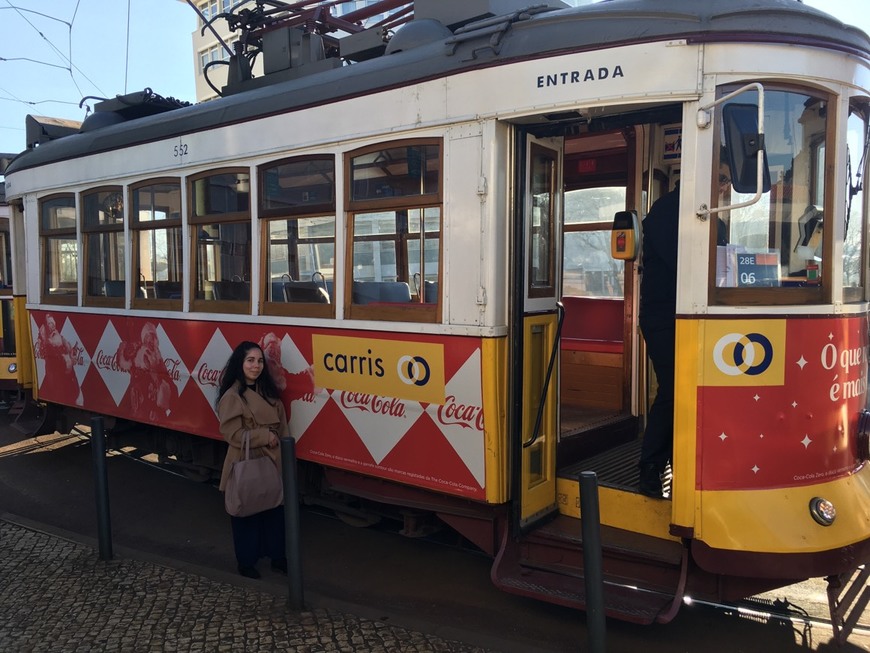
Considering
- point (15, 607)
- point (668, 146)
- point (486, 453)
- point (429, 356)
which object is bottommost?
point (15, 607)

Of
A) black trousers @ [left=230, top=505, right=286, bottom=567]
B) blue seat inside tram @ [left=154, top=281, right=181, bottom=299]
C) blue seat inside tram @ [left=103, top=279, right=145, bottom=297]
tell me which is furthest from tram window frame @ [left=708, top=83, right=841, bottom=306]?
blue seat inside tram @ [left=103, top=279, right=145, bottom=297]

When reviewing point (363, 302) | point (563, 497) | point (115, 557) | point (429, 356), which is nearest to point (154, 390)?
→ point (115, 557)

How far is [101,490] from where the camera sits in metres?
4.69

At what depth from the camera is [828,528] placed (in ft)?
10.9

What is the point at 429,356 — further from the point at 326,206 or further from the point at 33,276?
the point at 33,276

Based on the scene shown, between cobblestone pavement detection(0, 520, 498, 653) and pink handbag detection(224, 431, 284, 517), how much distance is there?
0.47m

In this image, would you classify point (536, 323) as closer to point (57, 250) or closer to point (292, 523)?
point (292, 523)

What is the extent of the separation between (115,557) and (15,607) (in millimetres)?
731

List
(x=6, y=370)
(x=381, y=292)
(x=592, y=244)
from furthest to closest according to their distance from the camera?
(x=6, y=370)
(x=592, y=244)
(x=381, y=292)

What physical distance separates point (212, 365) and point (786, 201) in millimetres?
3819

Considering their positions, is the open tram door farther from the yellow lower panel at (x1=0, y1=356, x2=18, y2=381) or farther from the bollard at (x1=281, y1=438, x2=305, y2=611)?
the yellow lower panel at (x1=0, y1=356, x2=18, y2=381)

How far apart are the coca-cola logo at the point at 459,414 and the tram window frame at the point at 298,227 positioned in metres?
0.98

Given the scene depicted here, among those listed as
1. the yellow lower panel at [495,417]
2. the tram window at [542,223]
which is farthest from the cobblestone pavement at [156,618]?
the tram window at [542,223]

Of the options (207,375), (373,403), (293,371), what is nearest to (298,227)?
(293,371)
